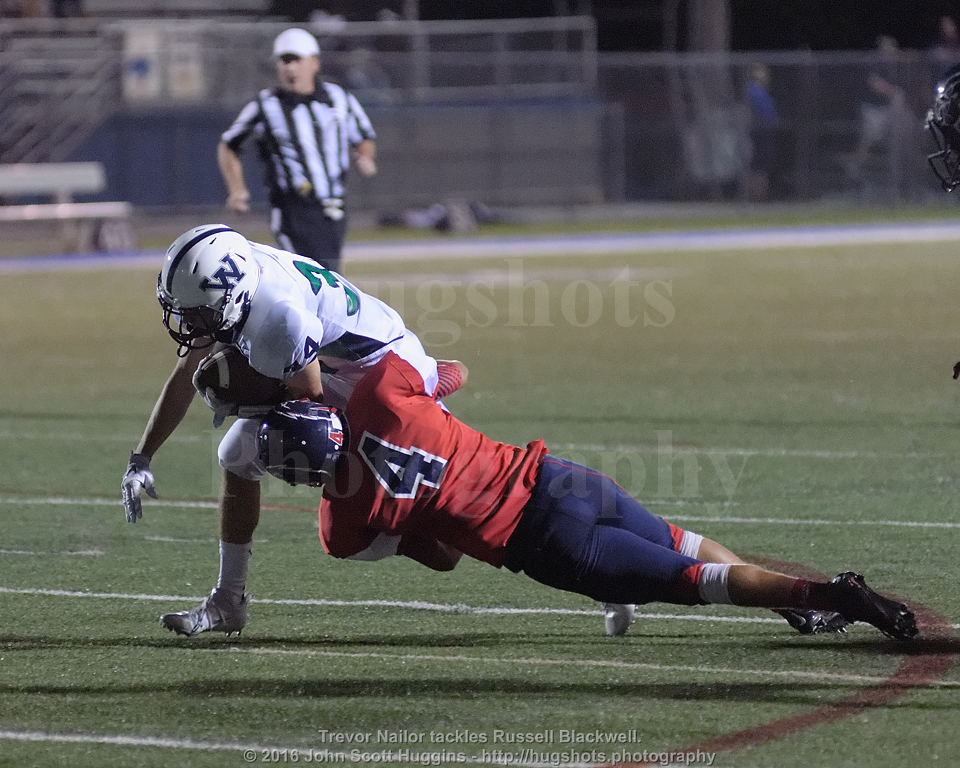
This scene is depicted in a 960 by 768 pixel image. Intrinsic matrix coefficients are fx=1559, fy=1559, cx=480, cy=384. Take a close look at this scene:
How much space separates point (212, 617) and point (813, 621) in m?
1.85

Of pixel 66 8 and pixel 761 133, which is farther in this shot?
pixel 66 8

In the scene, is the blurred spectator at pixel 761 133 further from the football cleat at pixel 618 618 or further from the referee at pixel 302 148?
the football cleat at pixel 618 618

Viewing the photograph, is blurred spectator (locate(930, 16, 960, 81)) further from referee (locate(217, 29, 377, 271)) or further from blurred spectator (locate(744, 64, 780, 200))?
referee (locate(217, 29, 377, 271))

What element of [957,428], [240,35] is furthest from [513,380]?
[240,35]

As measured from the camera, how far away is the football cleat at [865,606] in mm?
4188

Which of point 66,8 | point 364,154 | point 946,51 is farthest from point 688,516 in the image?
point 66,8

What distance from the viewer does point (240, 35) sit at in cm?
2458

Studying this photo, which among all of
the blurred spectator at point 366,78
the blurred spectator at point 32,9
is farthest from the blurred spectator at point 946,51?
the blurred spectator at point 32,9

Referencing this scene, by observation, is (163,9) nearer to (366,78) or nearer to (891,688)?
(366,78)

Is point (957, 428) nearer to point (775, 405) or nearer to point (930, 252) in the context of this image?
point (775, 405)

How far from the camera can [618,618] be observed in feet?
15.9

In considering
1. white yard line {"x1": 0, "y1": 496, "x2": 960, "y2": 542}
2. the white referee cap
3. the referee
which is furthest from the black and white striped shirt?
white yard line {"x1": 0, "y1": 496, "x2": 960, "y2": 542}

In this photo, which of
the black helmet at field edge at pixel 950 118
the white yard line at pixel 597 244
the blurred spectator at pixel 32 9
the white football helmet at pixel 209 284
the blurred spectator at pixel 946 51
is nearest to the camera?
the white football helmet at pixel 209 284

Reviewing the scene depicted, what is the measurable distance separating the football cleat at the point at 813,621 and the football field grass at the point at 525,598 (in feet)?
0.18
